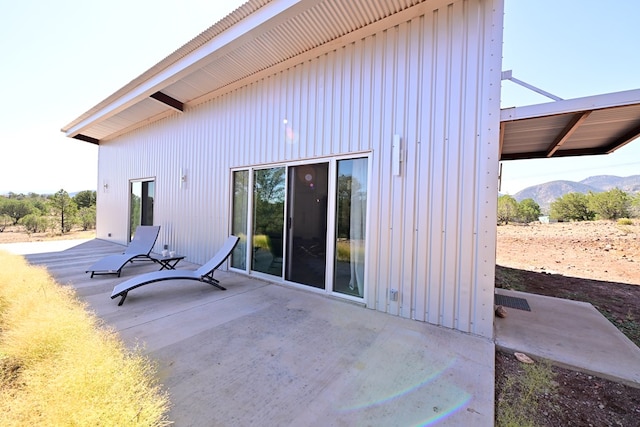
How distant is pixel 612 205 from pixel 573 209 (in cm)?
325

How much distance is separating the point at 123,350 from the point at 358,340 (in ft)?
7.06

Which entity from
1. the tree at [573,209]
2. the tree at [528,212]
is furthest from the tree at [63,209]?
the tree at [573,209]

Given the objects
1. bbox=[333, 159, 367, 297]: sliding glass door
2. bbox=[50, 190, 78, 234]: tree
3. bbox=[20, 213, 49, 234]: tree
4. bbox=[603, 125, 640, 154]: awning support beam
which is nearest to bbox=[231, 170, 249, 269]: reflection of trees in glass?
bbox=[333, 159, 367, 297]: sliding glass door

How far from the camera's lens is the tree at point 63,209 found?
567 inches

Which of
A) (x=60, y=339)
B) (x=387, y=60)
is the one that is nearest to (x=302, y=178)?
(x=387, y=60)

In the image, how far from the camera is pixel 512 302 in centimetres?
363

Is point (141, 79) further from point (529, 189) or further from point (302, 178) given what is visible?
point (529, 189)

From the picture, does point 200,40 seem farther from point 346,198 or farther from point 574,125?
point 574,125

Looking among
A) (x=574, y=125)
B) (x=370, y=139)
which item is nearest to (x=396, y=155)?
(x=370, y=139)

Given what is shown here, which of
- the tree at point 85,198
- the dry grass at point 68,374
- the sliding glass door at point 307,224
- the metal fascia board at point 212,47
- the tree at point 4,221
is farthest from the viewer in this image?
the tree at point 85,198

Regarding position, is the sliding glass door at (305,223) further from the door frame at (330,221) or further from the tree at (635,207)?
the tree at (635,207)

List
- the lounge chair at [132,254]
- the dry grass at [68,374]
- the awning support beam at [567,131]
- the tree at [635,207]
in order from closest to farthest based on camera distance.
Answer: the dry grass at [68,374]
the awning support beam at [567,131]
the lounge chair at [132,254]
the tree at [635,207]

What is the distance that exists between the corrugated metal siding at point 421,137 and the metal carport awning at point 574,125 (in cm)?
41

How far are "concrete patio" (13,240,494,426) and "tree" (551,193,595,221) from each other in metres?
23.8
